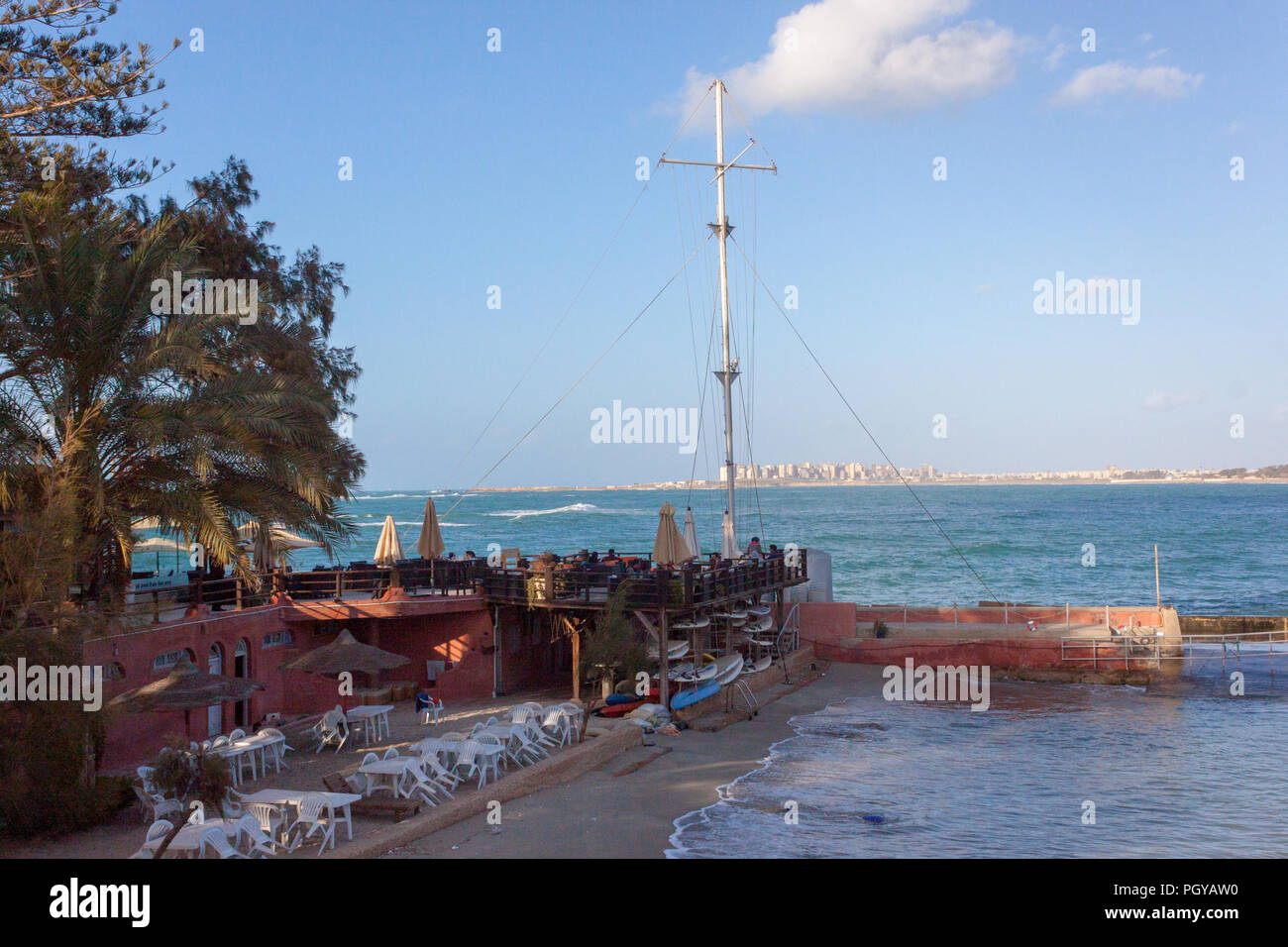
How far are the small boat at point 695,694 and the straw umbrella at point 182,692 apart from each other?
29.1 feet

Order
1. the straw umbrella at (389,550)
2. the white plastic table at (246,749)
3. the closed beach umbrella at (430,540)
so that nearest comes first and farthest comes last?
the white plastic table at (246,749)
the closed beach umbrella at (430,540)
the straw umbrella at (389,550)

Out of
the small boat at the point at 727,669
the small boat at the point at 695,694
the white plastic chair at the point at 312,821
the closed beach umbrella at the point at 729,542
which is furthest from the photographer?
the closed beach umbrella at the point at 729,542

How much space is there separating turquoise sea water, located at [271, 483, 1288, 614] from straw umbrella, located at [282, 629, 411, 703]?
584cm

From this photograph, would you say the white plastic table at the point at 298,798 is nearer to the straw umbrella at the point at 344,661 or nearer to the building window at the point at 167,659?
the straw umbrella at the point at 344,661

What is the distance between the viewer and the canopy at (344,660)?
17.0 meters

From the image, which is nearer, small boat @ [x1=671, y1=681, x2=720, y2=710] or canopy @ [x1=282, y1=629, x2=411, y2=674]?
canopy @ [x1=282, y1=629, x2=411, y2=674]

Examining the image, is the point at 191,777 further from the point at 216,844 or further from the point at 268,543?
the point at 268,543

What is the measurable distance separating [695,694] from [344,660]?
766cm

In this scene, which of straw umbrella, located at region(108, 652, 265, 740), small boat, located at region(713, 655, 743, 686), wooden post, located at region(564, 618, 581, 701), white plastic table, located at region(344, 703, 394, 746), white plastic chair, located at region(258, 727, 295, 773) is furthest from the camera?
small boat, located at region(713, 655, 743, 686)

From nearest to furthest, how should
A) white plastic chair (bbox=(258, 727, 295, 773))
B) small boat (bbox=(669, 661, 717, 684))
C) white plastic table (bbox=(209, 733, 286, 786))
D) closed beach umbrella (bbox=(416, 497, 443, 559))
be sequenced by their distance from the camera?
1. white plastic table (bbox=(209, 733, 286, 786))
2. white plastic chair (bbox=(258, 727, 295, 773))
3. small boat (bbox=(669, 661, 717, 684))
4. closed beach umbrella (bbox=(416, 497, 443, 559))

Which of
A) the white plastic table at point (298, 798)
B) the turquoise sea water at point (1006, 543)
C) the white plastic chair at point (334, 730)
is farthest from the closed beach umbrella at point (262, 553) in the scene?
the white plastic table at point (298, 798)

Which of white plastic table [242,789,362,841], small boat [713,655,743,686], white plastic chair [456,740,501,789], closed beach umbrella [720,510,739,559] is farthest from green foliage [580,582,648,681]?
white plastic table [242,789,362,841]

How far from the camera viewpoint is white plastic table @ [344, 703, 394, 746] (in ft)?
56.2

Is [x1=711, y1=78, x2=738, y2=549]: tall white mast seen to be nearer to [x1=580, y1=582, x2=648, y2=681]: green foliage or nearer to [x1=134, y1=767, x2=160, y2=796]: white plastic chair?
[x1=580, y1=582, x2=648, y2=681]: green foliage
